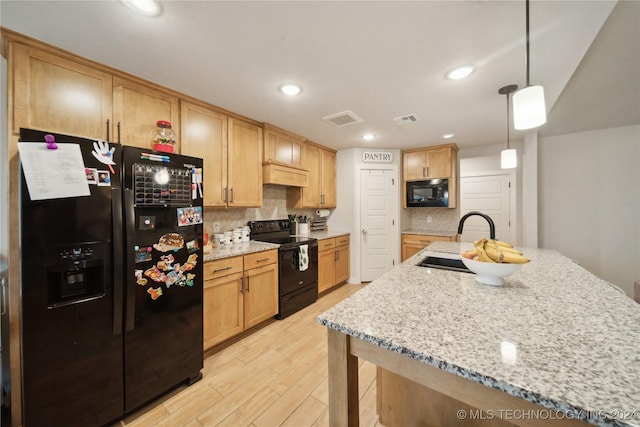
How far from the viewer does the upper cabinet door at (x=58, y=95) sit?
4.48ft

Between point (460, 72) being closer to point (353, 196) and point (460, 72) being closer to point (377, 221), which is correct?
point (353, 196)

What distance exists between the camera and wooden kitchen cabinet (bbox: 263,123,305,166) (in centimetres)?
286

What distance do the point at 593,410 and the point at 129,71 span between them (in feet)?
9.09

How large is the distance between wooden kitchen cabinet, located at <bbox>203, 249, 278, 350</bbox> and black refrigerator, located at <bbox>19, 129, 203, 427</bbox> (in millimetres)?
247

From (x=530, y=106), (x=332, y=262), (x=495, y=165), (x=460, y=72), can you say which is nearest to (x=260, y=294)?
(x=332, y=262)

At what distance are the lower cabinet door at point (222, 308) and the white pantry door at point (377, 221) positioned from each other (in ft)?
7.76

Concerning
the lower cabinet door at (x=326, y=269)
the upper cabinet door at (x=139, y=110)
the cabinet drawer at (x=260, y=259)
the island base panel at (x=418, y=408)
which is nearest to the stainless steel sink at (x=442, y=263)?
the island base panel at (x=418, y=408)

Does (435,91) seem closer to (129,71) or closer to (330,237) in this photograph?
(330,237)

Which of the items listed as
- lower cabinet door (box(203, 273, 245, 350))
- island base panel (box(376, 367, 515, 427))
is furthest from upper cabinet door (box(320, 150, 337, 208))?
island base panel (box(376, 367, 515, 427))

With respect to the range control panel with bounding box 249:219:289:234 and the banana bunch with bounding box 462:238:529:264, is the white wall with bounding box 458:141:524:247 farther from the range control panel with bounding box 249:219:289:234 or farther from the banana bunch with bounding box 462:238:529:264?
the range control panel with bounding box 249:219:289:234

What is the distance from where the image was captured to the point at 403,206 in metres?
4.23

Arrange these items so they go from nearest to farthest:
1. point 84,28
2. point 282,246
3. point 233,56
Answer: point 84,28
point 233,56
point 282,246

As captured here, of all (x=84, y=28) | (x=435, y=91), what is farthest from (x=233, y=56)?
(x=435, y=91)

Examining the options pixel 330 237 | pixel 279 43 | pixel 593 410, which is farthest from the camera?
pixel 330 237
